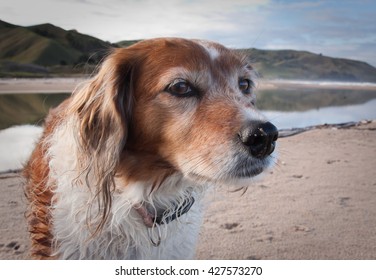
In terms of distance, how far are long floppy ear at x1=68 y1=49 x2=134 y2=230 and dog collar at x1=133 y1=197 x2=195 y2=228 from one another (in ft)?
0.38

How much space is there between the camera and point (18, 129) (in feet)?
7.89

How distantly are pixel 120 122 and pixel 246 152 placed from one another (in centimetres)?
38

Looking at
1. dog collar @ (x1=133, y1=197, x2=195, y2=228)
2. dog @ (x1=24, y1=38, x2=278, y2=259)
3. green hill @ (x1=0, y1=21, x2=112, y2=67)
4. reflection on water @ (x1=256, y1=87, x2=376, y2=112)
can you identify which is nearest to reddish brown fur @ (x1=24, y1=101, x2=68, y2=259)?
dog @ (x1=24, y1=38, x2=278, y2=259)

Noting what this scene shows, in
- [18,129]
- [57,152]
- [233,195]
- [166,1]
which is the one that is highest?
[166,1]

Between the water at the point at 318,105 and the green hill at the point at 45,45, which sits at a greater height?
the green hill at the point at 45,45

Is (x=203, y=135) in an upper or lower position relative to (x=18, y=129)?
upper

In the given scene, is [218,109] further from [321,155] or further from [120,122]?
[321,155]

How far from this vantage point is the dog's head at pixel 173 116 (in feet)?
3.73

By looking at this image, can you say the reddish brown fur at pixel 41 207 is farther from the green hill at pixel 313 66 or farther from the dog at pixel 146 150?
the green hill at pixel 313 66

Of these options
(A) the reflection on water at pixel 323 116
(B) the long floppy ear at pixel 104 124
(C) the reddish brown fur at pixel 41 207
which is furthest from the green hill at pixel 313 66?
(C) the reddish brown fur at pixel 41 207

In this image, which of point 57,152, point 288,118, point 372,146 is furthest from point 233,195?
point 288,118

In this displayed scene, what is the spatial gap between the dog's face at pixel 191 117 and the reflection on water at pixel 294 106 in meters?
0.71

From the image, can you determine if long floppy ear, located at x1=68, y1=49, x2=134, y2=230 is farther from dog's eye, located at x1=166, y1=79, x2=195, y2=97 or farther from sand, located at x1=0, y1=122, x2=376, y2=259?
sand, located at x1=0, y1=122, x2=376, y2=259

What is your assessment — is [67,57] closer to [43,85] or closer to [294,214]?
[43,85]
